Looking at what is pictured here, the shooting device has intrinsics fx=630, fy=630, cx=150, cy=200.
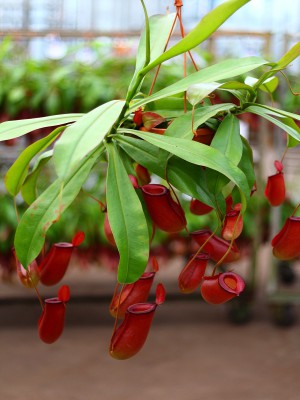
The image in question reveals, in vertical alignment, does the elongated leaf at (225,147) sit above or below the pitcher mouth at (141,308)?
above

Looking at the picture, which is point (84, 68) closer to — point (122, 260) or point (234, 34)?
point (234, 34)

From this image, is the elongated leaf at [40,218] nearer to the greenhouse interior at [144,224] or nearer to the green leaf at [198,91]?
the greenhouse interior at [144,224]

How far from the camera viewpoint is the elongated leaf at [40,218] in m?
0.63

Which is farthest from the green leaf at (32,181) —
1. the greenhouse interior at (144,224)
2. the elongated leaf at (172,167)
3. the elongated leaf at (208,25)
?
the elongated leaf at (208,25)

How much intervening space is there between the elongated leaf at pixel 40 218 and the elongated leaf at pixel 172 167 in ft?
0.18

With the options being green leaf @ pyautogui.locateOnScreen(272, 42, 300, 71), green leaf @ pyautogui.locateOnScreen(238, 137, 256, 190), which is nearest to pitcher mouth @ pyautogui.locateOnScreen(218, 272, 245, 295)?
green leaf @ pyautogui.locateOnScreen(238, 137, 256, 190)

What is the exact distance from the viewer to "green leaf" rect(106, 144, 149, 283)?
2.01 ft

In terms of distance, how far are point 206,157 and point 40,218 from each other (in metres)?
0.18

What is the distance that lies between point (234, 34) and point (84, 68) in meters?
→ 0.60

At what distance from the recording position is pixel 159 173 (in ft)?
2.18

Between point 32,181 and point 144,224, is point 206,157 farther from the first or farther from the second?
point 32,181

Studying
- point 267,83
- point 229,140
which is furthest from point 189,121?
point 267,83

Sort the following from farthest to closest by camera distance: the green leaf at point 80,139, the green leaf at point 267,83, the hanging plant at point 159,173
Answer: the green leaf at point 267,83 → the hanging plant at point 159,173 → the green leaf at point 80,139

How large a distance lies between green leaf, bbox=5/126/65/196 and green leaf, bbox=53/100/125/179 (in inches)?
3.5
